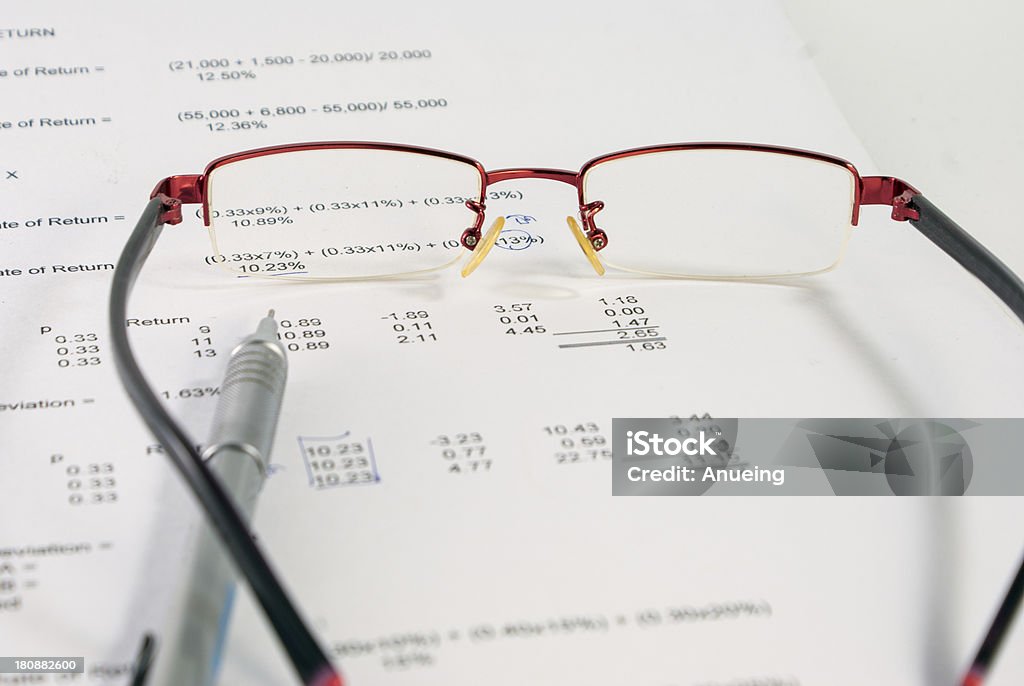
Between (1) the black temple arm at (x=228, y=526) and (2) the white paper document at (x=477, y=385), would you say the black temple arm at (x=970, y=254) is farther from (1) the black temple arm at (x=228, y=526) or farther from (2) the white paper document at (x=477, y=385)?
(1) the black temple arm at (x=228, y=526)

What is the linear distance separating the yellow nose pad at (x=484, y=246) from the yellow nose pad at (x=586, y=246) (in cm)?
4

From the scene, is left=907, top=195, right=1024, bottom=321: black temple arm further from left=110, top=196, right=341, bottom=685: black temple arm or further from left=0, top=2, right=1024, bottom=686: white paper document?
left=110, top=196, right=341, bottom=685: black temple arm

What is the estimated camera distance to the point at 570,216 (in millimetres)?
636

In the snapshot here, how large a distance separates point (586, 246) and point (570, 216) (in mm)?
34

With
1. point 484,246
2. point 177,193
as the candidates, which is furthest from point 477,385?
point 177,193

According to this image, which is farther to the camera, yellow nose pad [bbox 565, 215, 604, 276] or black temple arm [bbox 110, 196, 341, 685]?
yellow nose pad [bbox 565, 215, 604, 276]

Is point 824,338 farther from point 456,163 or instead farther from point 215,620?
point 215,620

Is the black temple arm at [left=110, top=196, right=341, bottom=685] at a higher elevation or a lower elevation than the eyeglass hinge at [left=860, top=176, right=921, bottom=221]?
lower

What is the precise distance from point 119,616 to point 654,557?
0.70 ft

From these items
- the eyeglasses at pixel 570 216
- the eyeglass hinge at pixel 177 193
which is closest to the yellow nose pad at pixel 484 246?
the eyeglasses at pixel 570 216

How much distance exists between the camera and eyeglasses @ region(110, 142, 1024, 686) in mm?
599

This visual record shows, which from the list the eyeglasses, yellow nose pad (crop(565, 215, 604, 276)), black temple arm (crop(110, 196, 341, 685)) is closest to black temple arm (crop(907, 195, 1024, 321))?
the eyeglasses

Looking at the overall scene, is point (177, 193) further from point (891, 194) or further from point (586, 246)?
point (891, 194)

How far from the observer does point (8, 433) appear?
475 millimetres
